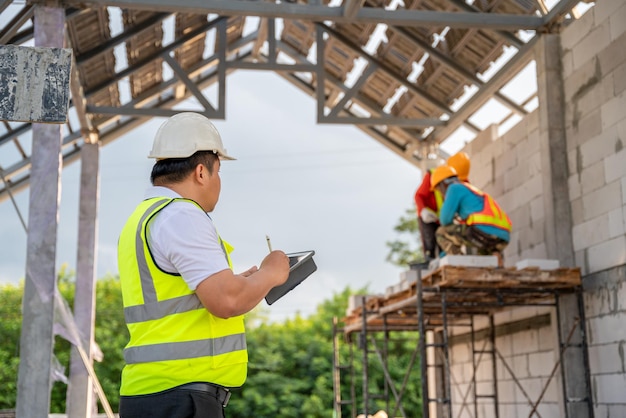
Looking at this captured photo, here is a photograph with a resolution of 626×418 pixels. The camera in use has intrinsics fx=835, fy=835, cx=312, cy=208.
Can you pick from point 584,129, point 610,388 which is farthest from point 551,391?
point 584,129

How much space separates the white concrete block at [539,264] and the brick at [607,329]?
0.65m

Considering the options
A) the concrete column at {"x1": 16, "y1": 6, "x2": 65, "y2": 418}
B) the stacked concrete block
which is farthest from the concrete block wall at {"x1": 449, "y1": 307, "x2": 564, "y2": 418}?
the concrete column at {"x1": 16, "y1": 6, "x2": 65, "y2": 418}

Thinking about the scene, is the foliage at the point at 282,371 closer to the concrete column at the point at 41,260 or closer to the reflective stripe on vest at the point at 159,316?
the concrete column at the point at 41,260

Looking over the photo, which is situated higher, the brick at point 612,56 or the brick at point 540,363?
the brick at point 612,56

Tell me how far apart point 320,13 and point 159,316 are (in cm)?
674

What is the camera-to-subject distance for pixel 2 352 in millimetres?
22938

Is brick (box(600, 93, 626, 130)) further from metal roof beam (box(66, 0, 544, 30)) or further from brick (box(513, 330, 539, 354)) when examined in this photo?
brick (box(513, 330, 539, 354))

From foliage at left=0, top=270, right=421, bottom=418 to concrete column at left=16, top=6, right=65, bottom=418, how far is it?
14.4 metres

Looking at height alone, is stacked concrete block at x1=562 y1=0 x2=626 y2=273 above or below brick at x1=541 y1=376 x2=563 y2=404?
above

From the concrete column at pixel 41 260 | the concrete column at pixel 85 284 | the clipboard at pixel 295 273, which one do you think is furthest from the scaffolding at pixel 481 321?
the clipboard at pixel 295 273

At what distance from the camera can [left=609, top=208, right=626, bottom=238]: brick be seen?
7.67 m

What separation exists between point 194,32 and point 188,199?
35.4 ft

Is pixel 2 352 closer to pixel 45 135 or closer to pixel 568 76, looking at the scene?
pixel 45 135

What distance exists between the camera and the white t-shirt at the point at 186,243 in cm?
219
